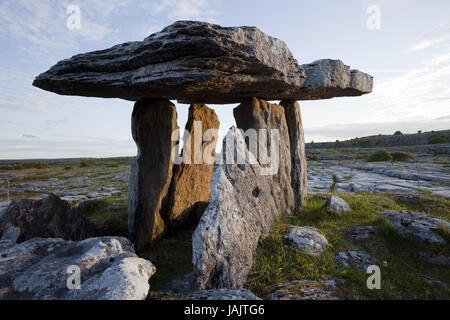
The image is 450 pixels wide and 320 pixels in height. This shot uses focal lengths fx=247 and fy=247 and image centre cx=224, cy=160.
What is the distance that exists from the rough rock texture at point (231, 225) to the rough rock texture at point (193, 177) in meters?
2.96

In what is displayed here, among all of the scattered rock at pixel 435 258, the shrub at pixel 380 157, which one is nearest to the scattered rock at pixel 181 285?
the scattered rock at pixel 435 258

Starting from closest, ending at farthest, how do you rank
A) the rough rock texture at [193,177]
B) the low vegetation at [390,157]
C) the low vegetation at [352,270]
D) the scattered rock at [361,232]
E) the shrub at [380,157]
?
the low vegetation at [352,270]
the scattered rock at [361,232]
the rough rock texture at [193,177]
the low vegetation at [390,157]
the shrub at [380,157]

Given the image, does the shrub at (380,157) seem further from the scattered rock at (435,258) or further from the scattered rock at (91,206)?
the scattered rock at (91,206)

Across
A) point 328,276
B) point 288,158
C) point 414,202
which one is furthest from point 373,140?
point 328,276

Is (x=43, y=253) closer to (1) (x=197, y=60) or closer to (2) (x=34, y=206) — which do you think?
(2) (x=34, y=206)

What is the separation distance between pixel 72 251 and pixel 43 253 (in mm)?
589

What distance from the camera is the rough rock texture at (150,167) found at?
22.8 feet

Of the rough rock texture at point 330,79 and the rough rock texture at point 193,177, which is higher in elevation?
the rough rock texture at point 330,79

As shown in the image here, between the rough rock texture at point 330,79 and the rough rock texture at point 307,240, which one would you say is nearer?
the rough rock texture at point 307,240

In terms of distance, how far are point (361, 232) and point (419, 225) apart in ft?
3.95

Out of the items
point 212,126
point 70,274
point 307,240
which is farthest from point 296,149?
point 70,274

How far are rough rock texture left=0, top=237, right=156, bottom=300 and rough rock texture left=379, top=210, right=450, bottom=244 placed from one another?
555 cm

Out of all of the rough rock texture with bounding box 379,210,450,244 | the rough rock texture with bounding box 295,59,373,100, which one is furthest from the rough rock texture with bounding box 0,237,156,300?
the rough rock texture with bounding box 295,59,373,100

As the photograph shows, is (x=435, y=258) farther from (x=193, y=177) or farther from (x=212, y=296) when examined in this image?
(x=193, y=177)
